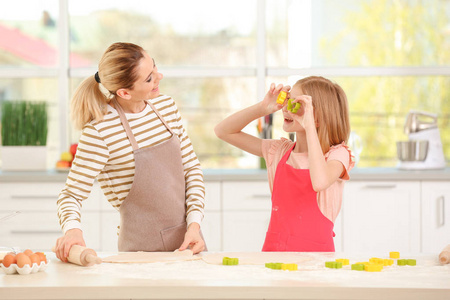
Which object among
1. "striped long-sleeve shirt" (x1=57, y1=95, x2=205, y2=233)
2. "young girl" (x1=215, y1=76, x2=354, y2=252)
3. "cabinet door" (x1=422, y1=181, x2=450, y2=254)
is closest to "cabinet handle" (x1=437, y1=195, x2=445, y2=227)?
"cabinet door" (x1=422, y1=181, x2=450, y2=254)

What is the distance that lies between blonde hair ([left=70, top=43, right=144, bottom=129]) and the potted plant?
1.98m

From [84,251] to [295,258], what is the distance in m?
0.50

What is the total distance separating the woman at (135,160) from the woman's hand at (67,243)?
0.05 m

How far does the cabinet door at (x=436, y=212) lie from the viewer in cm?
353

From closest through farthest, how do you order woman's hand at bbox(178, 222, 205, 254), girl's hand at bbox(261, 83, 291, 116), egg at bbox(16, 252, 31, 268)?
1. egg at bbox(16, 252, 31, 268)
2. woman's hand at bbox(178, 222, 205, 254)
3. girl's hand at bbox(261, 83, 291, 116)

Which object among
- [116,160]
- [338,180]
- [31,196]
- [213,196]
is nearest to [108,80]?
[116,160]

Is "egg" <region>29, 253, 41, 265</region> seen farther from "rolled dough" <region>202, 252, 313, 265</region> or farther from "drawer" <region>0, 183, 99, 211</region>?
"drawer" <region>0, 183, 99, 211</region>

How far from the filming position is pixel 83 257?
5.16 feet

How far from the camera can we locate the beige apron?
190cm

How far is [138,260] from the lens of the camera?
162cm

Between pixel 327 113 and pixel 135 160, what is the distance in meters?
0.59

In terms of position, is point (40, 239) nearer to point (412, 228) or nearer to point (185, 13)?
point (185, 13)

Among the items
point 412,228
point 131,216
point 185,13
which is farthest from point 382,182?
point 131,216

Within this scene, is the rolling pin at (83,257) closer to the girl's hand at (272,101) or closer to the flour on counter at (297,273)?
the flour on counter at (297,273)
